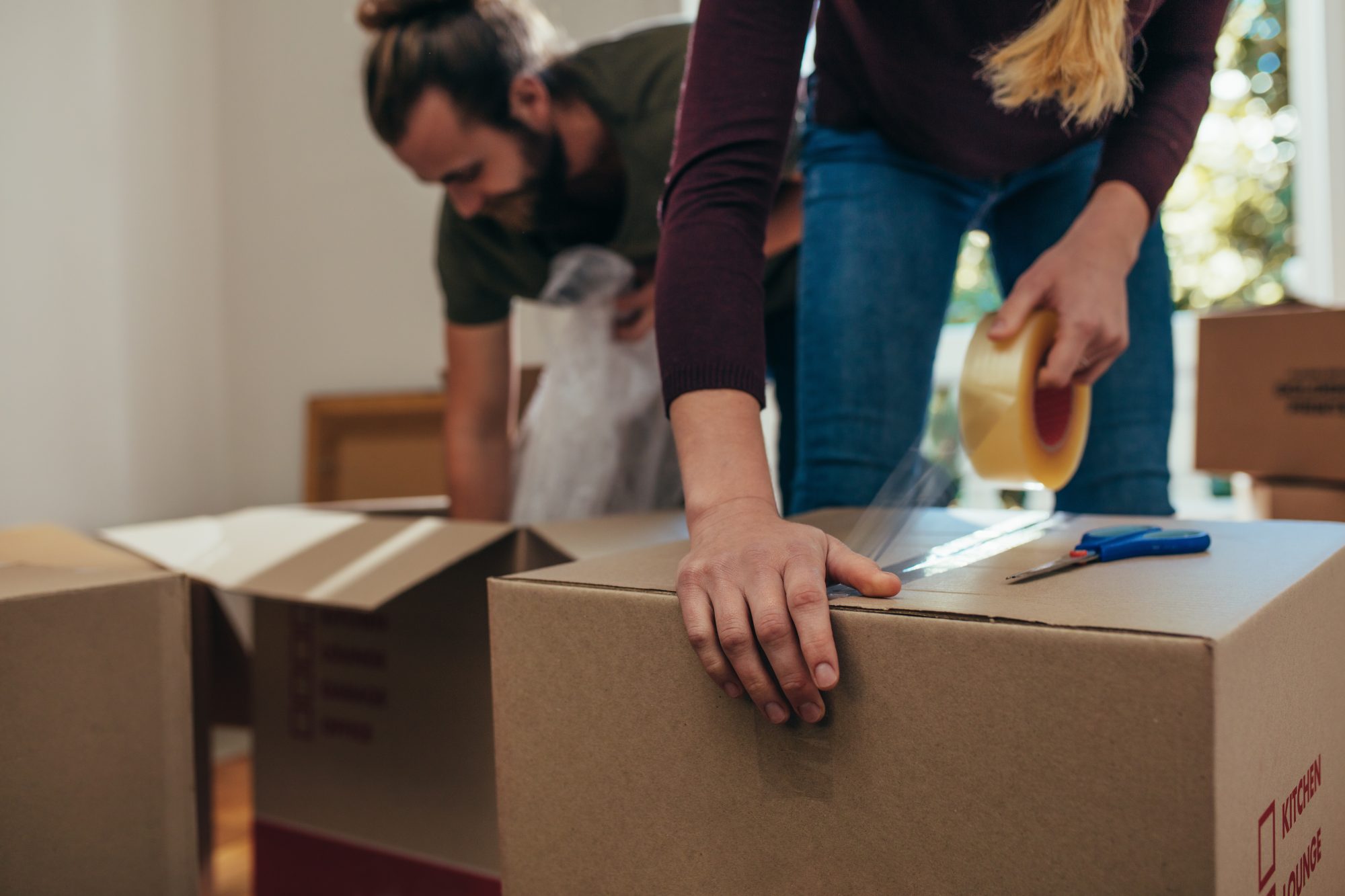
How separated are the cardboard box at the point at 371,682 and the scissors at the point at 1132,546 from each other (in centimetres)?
33

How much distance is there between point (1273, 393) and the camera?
116 centimetres

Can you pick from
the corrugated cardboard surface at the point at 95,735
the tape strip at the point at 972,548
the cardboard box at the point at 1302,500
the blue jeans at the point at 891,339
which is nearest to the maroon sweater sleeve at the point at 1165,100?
the blue jeans at the point at 891,339

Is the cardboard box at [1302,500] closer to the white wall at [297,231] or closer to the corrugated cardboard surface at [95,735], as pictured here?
the corrugated cardboard surface at [95,735]

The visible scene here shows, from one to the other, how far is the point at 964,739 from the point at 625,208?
915 millimetres

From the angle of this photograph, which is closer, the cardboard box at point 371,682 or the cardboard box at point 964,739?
the cardboard box at point 964,739

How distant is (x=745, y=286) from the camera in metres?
0.59

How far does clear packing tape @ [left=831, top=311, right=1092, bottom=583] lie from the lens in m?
0.62

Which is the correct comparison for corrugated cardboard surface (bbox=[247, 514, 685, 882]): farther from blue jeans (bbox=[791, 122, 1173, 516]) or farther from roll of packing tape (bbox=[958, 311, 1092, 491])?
roll of packing tape (bbox=[958, 311, 1092, 491])

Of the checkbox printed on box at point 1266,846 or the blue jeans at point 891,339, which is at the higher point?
the blue jeans at point 891,339

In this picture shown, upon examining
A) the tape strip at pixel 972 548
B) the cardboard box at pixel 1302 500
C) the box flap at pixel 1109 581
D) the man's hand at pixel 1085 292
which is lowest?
the cardboard box at pixel 1302 500

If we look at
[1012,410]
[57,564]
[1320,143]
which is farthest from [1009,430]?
[1320,143]

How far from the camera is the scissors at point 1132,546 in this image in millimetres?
505

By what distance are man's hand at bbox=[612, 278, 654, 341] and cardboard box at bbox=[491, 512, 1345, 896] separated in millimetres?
680

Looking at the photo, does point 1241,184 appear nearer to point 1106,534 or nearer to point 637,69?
point 637,69
